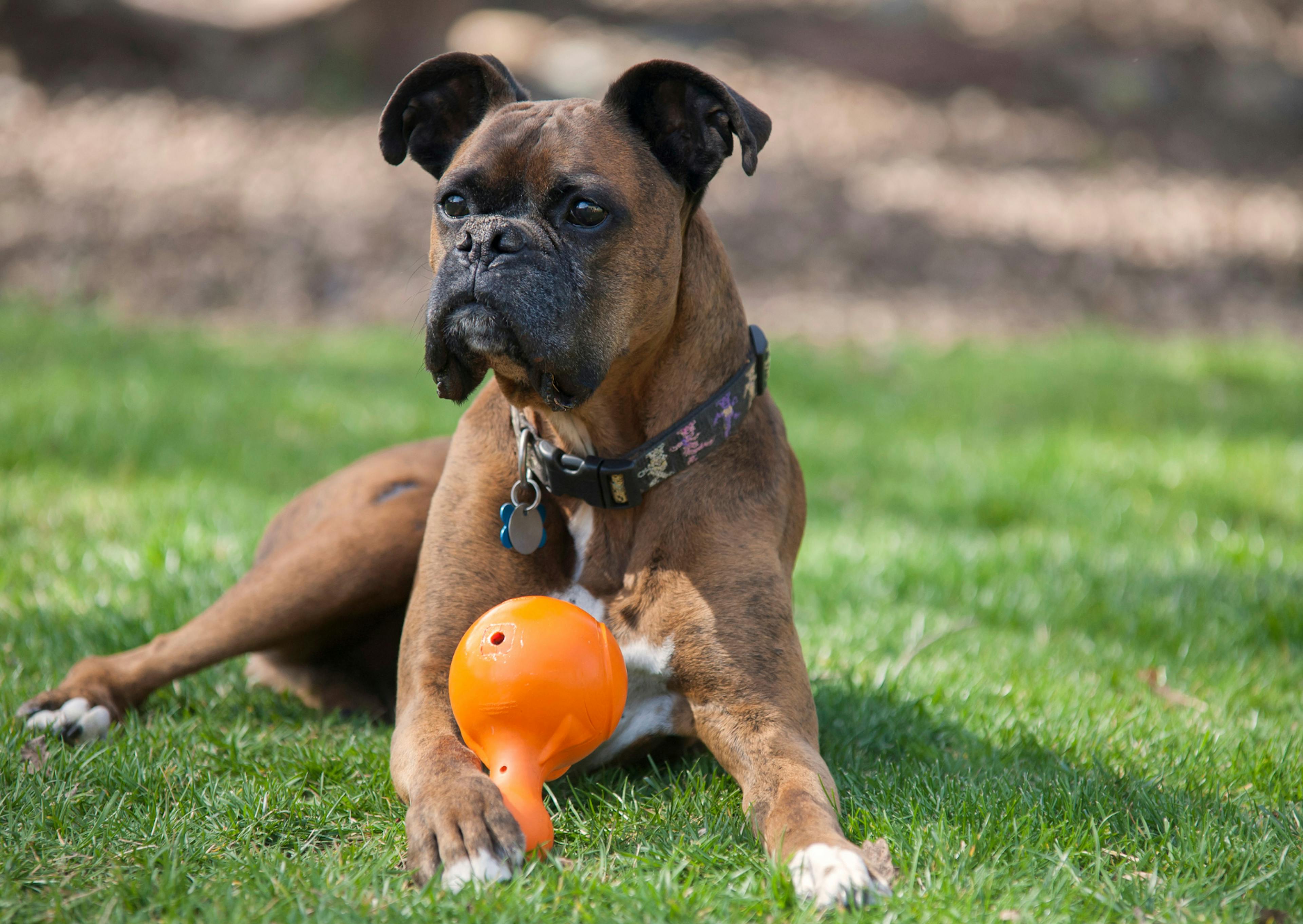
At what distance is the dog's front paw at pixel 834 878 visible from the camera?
7.74 ft

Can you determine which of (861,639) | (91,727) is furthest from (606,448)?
(861,639)

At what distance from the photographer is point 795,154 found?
Result: 42.0 ft

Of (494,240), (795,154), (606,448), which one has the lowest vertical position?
(795,154)

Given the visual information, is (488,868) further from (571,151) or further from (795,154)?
(795,154)

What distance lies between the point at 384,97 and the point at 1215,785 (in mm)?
12691

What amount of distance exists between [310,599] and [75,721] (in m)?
0.72

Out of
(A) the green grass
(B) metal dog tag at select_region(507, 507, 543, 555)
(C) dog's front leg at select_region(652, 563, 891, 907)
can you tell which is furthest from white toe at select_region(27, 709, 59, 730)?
(C) dog's front leg at select_region(652, 563, 891, 907)

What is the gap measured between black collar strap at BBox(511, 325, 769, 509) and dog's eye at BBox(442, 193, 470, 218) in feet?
1.85

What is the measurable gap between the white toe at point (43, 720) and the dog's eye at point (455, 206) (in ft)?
5.88

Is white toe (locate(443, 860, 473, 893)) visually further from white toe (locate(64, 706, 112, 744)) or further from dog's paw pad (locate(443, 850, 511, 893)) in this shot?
white toe (locate(64, 706, 112, 744))

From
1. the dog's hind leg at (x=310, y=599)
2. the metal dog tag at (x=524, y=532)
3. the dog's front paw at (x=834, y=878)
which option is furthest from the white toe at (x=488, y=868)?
the dog's hind leg at (x=310, y=599)

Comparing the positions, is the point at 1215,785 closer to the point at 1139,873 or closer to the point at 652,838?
the point at 1139,873

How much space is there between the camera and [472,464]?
129 inches

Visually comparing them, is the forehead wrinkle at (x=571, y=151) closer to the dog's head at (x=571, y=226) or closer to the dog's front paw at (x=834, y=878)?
the dog's head at (x=571, y=226)
